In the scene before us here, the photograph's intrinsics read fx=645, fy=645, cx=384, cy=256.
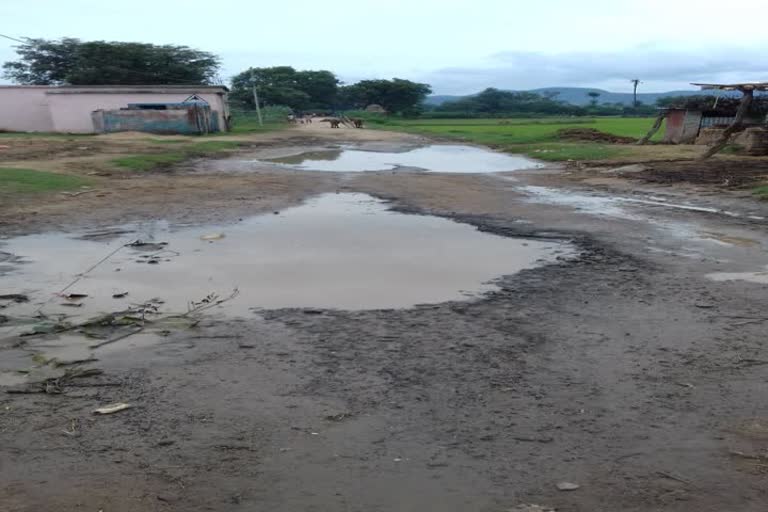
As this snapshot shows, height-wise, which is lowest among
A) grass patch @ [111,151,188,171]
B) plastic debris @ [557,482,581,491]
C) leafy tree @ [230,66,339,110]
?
plastic debris @ [557,482,581,491]

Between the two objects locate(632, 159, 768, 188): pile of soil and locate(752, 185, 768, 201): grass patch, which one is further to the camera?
locate(632, 159, 768, 188): pile of soil

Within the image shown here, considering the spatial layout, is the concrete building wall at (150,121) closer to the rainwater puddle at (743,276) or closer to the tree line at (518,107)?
the rainwater puddle at (743,276)

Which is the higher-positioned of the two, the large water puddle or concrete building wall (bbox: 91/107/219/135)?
concrete building wall (bbox: 91/107/219/135)

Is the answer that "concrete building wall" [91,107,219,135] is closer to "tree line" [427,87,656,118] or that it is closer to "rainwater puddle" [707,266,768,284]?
"rainwater puddle" [707,266,768,284]

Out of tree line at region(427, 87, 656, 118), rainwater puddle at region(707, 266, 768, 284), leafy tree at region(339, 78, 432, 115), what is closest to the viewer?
rainwater puddle at region(707, 266, 768, 284)

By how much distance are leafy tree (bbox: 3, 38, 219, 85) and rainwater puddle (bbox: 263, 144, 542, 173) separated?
100 feet

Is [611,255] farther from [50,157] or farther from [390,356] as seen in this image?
[50,157]

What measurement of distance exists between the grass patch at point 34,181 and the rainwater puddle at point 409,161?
767 centimetres

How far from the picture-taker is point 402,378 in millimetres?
4535

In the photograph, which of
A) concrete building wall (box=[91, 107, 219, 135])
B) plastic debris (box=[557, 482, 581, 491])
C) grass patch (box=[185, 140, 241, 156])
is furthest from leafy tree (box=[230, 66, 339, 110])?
plastic debris (box=[557, 482, 581, 491])

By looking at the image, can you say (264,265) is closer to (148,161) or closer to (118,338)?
(118,338)

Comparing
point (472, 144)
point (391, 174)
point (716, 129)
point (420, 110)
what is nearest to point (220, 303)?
point (391, 174)

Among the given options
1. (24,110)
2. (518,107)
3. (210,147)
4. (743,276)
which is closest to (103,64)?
(24,110)

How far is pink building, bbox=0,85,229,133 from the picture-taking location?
4112cm
